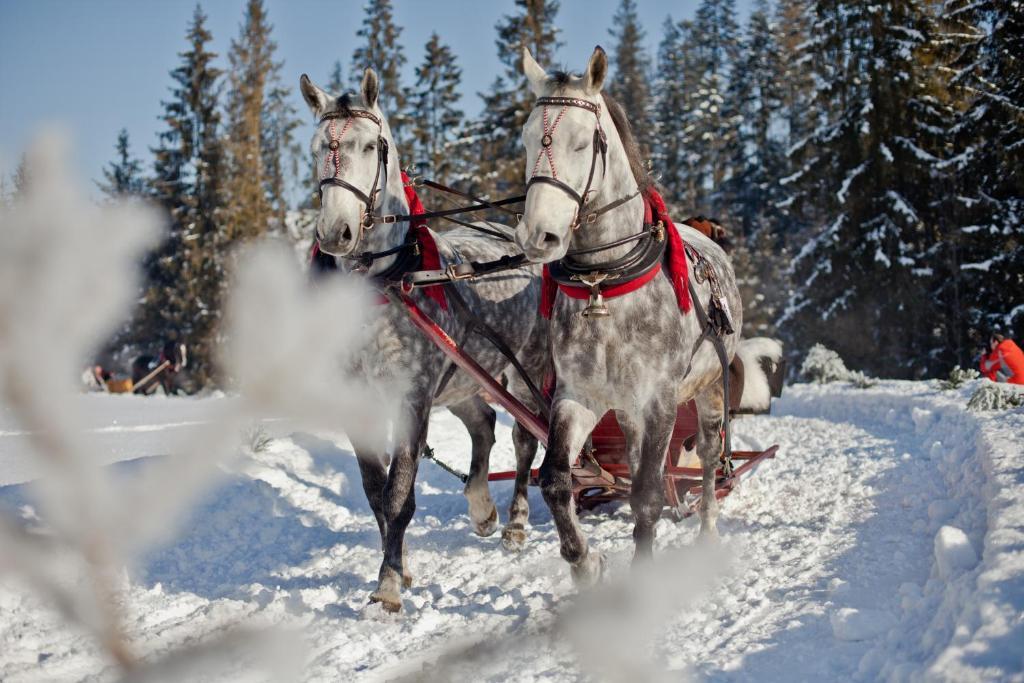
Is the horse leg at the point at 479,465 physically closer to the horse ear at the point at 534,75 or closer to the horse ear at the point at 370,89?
the horse ear at the point at 370,89

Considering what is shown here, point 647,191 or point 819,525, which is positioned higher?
point 647,191

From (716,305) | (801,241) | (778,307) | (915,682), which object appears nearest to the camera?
(915,682)

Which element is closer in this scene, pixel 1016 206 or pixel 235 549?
pixel 235 549

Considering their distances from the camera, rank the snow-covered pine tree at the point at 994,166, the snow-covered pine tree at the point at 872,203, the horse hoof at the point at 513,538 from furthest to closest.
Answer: the snow-covered pine tree at the point at 872,203
the snow-covered pine tree at the point at 994,166
the horse hoof at the point at 513,538

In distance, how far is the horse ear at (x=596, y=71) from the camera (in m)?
4.09

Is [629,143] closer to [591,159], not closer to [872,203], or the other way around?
[591,159]

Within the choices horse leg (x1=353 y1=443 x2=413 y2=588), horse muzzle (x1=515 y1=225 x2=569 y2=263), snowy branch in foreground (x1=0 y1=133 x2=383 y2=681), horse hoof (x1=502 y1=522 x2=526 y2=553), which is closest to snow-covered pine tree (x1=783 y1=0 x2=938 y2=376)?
horse hoof (x1=502 y1=522 x2=526 y2=553)

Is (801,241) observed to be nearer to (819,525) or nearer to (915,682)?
(819,525)

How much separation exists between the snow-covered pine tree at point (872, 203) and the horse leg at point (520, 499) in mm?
19007

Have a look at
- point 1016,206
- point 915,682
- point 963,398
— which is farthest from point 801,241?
point 915,682

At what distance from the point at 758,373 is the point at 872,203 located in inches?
758

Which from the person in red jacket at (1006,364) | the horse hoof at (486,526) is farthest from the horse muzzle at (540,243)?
the person in red jacket at (1006,364)

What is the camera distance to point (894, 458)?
8055mm

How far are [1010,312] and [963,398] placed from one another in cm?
978
